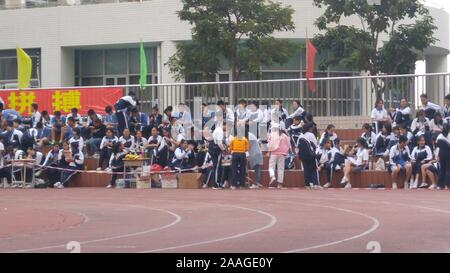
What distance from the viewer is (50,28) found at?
166ft

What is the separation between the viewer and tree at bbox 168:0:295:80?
128ft

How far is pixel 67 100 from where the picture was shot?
3362 cm

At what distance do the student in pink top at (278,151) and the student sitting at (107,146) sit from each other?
488 cm

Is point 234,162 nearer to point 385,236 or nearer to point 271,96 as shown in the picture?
point 271,96

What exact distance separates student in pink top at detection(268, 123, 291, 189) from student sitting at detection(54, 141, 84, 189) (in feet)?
19.7

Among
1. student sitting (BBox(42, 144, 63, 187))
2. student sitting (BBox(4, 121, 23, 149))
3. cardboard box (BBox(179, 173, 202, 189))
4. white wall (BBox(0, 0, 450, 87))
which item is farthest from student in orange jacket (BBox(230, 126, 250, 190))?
white wall (BBox(0, 0, 450, 87))

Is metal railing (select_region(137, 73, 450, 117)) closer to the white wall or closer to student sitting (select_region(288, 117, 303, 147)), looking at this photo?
student sitting (select_region(288, 117, 303, 147))

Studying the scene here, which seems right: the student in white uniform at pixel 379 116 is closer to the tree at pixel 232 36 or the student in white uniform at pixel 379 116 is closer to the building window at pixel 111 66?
the tree at pixel 232 36

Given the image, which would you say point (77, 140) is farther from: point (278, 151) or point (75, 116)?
Result: point (278, 151)

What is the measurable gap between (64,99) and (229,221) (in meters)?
16.8

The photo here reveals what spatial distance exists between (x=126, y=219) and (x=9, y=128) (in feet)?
45.5

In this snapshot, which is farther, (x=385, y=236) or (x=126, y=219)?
(x=126, y=219)

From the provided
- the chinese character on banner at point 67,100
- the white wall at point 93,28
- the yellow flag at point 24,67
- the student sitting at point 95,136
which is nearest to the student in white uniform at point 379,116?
the student sitting at point 95,136
